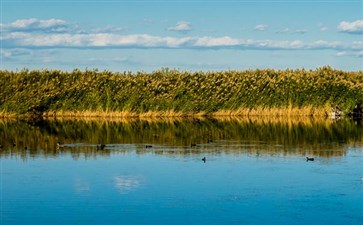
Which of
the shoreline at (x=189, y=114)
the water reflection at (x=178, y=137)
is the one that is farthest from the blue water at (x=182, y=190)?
the shoreline at (x=189, y=114)

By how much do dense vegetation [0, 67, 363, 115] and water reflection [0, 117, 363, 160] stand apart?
5395 millimetres

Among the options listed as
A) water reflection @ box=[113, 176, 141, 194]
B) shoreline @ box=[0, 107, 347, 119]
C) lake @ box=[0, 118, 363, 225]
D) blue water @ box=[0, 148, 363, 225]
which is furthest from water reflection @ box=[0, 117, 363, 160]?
water reflection @ box=[113, 176, 141, 194]

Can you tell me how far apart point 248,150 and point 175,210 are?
1139 centimetres

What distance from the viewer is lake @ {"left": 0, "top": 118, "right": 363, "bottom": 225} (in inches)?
595

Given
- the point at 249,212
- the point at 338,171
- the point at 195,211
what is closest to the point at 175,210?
the point at 195,211

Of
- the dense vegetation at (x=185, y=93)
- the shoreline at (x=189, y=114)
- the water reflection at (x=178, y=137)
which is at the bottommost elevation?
the water reflection at (x=178, y=137)

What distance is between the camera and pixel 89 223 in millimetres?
14312

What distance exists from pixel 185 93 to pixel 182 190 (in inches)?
1232

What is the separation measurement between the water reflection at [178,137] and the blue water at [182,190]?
6.15ft

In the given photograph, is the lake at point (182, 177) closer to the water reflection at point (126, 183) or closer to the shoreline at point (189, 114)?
the water reflection at point (126, 183)

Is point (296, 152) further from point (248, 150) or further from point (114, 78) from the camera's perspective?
point (114, 78)

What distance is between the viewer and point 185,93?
1923 inches

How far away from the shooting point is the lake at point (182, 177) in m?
15.1

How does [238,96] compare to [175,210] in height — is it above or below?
above
